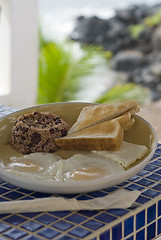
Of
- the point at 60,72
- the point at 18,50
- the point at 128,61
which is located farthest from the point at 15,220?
the point at 128,61

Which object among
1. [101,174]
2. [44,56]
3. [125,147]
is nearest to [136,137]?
[125,147]

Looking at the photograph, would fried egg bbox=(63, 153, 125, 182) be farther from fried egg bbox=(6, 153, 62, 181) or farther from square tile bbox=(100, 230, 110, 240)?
square tile bbox=(100, 230, 110, 240)

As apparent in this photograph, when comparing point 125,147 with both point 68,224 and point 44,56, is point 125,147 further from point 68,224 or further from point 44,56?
point 44,56

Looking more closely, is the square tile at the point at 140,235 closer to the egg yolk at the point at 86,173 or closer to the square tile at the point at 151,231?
the square tile at the point at 151,231

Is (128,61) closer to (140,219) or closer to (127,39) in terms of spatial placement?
(127,39)

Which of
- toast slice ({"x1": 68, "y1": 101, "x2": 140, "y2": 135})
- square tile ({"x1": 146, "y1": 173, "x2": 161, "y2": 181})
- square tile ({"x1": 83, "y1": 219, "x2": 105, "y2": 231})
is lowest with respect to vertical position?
square tile ({"x1": 83, "y1": 219, "x2": 105, "y2": 231})

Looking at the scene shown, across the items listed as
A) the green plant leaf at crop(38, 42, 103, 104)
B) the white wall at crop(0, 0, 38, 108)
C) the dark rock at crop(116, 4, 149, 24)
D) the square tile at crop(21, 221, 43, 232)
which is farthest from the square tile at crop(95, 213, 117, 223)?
the dark rock at crop(116, 4, 149, 24)
